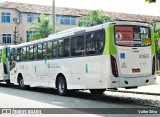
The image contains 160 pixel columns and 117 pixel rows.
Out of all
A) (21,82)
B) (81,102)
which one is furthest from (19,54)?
(81,102)

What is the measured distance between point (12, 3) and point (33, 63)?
46838mm

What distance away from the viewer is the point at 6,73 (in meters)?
26.0

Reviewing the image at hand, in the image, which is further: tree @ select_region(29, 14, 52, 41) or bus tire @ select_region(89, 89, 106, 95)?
tree @ select_region(29, 14, 52, 41)

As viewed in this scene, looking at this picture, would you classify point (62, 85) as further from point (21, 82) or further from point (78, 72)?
point (21, 82)

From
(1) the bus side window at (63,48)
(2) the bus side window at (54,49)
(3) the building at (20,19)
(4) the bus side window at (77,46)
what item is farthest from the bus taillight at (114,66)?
(3) the building at (20,19)

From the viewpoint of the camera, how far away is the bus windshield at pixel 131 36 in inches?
555

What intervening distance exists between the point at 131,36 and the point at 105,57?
1.37m

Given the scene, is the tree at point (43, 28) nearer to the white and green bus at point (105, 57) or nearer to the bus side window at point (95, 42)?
the white and green bus at point (105, 57)

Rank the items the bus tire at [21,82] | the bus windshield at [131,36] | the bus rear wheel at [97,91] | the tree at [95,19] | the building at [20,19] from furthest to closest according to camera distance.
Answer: the building at [20,19] < the tree at [95,19] < the bus tire at [21,82] < the bus rear wheel at [97,91] < the bus windshield at [131,36]

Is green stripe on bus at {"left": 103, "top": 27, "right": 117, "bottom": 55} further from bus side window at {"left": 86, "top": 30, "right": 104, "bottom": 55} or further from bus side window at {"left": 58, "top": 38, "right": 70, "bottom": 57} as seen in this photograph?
bus side window at {"left": 58, "top": 38, "right": 70, "bottom": 57}

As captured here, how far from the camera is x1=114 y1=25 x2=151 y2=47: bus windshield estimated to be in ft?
46.3

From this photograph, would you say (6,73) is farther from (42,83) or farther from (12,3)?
(12,3)

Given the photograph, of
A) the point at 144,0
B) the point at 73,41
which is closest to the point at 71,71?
the point at 73,41

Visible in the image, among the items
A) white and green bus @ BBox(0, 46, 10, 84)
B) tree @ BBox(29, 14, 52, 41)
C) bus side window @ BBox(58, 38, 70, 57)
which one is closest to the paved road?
bus side window @ BBox(58, 38, 70, 57)
